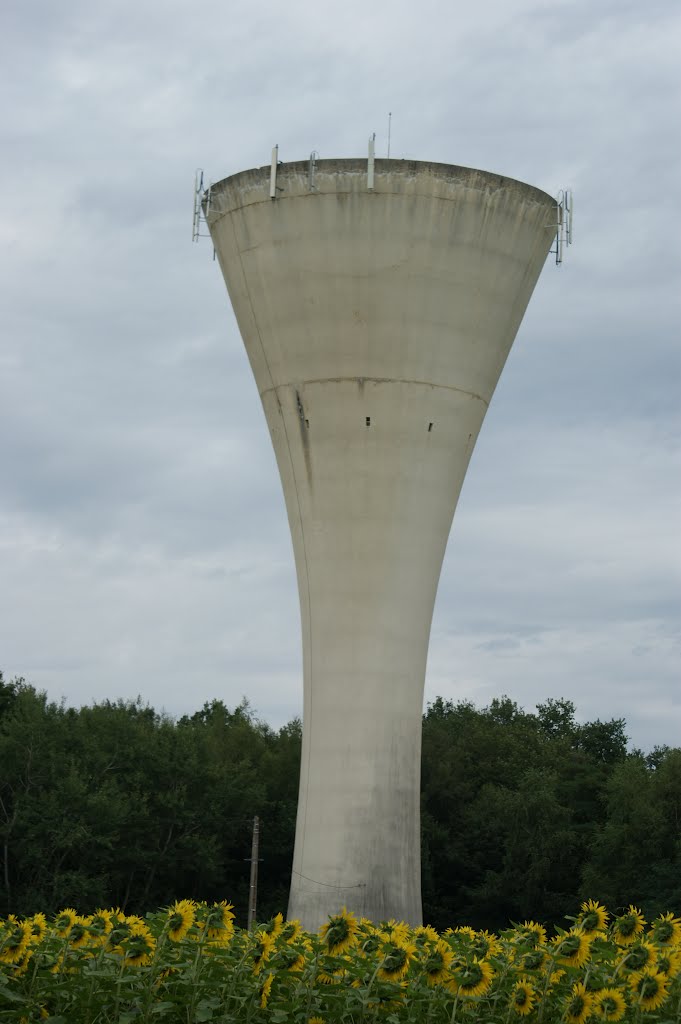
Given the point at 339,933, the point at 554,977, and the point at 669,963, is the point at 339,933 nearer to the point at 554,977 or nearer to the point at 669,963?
the point at 554,977

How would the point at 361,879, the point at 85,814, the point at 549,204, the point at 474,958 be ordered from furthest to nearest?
the point at 85,814, the point at 549,204, the point at 361,879, the point at 474,958

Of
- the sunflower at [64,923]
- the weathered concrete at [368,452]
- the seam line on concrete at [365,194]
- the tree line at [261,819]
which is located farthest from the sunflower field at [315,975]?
the tree line at [261,819]

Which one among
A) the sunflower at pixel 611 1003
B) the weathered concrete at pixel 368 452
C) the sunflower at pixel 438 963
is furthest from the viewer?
the weathered concrete at pixel 368 452

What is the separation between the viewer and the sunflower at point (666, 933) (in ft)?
28.2

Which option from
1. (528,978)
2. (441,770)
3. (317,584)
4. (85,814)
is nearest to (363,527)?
(317,584)

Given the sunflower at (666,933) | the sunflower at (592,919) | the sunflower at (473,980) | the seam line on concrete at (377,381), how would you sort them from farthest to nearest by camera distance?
1. the seam line on concrete at (377,381)
2. the sunflower at (592,919)
3. the sunflower at (666,933)
4. the sunflower at (473,980)

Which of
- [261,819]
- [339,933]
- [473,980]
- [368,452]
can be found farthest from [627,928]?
[261,819]

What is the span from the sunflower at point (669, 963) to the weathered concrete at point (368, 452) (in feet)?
50.6

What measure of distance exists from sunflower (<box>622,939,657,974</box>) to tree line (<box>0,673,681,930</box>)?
95.8 feet

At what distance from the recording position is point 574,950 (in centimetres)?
838

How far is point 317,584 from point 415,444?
302 cm

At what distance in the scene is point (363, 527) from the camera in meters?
24.2

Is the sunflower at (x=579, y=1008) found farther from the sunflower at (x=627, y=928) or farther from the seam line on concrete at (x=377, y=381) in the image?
the seam line on concrete at (x=377, y=381)

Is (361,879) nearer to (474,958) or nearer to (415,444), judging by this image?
(415,444)
